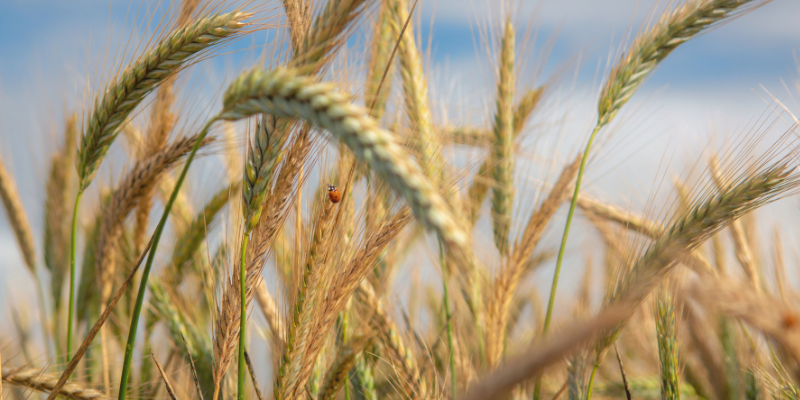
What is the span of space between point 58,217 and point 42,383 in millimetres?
1305

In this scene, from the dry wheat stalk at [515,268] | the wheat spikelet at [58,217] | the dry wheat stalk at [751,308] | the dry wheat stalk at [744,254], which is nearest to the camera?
the dry wheat stalk at [751,308]

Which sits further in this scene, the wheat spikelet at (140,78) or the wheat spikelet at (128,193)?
the wheat spikelet at (128,193)

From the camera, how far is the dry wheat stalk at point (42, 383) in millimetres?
1216

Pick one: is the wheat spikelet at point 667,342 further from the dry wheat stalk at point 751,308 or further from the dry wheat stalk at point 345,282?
the dry wheat stalk at point 345,282

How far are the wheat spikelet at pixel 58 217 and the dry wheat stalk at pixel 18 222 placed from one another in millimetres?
117

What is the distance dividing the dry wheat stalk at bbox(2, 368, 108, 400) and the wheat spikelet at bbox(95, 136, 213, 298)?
1.20 ft

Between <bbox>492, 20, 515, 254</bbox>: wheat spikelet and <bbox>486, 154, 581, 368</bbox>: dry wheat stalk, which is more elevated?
<bbox>492, 20, 515, 254</bbox>: wheat spikelet

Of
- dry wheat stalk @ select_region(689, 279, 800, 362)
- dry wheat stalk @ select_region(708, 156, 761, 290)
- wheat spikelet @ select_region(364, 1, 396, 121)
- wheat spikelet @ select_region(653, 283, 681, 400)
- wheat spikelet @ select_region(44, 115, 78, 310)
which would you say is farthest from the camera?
wheat spikelet @ select_region(44, 115, 78, 310)

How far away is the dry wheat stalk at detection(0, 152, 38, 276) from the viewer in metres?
2.32

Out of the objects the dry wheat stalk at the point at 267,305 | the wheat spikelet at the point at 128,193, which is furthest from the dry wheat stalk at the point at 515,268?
the wheat spikelet at the point at 128,193

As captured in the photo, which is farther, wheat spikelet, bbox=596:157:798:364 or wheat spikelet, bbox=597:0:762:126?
wheat spikelet, bbox=597:0:762:126

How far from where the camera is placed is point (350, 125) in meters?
0.68

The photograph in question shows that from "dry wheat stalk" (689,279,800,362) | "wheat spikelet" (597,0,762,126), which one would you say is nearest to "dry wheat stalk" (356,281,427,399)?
"dry wheat stalk" (689,279,800,362)

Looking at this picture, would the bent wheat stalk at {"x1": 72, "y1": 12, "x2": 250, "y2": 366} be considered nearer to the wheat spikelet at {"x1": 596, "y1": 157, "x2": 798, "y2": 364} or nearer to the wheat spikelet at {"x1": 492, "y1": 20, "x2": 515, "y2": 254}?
the wheat spikelet at {"x1": 492, "y1": 20, "x2": 515, "y2": 254}
